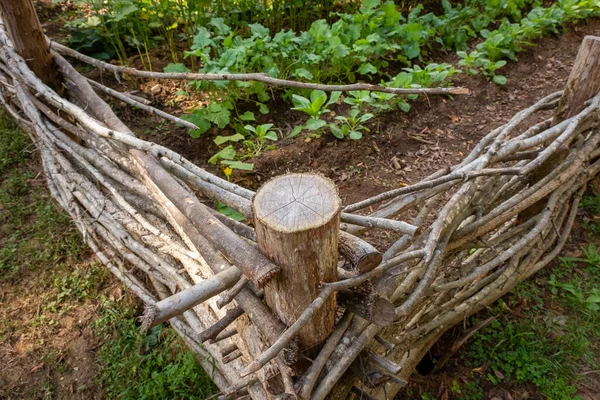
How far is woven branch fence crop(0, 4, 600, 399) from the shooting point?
1313 mm

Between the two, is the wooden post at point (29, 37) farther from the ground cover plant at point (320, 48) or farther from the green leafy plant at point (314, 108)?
the green leafy plant at point (314, 108)

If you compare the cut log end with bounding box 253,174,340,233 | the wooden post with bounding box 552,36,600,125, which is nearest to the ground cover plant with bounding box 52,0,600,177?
the wooden post with bounding box 552,36,600,125

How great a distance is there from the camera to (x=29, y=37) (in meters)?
2.96

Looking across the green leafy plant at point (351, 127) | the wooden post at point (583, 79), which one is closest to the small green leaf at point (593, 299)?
the wooden post at point (583, 79)

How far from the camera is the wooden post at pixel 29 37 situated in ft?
9.33

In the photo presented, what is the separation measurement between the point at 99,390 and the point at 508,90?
4499mm

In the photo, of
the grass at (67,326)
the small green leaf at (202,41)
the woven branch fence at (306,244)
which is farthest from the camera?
the small green leaf at (202,41)

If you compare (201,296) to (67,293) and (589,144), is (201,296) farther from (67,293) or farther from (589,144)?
(589,144)

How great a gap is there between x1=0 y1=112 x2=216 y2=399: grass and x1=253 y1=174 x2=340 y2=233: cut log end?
62.2 inches

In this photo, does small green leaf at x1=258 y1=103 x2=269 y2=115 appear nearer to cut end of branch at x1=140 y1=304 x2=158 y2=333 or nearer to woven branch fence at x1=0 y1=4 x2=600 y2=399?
woven branch fence at x1=0 y1=4 x2=600 y2=399

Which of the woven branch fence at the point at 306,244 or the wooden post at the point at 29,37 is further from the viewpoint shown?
the wooden post at the point at 29,37

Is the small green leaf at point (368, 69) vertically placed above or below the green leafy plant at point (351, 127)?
above

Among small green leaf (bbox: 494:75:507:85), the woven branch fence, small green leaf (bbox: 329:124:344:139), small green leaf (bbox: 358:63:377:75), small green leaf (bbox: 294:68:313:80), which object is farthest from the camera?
small green leaf (bbox: 494:75:507:85)

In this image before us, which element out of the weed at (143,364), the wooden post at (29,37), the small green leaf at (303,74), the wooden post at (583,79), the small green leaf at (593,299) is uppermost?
the wooden post at (29,37)
